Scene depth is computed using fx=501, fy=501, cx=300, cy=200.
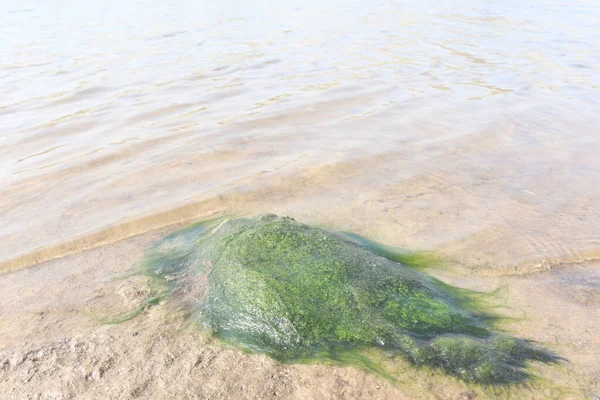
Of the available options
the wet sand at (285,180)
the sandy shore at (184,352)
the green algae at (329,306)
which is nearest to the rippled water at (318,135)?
the wet sand at (285,180)

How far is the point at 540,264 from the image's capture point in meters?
3.76

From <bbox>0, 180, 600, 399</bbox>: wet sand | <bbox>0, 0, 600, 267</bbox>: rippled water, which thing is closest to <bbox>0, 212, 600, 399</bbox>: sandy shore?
<bbox>0, 180, 600, 399</bbox>: wet sand

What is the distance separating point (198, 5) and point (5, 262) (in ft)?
61.9

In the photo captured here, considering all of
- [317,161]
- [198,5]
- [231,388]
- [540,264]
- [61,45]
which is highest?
[231,388]

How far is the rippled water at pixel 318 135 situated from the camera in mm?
4473

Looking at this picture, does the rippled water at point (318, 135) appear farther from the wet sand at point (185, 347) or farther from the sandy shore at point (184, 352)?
the sandy shore at point (184, 352)

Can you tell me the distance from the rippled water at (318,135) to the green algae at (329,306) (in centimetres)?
103

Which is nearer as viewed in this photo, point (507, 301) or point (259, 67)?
point (507, 301)

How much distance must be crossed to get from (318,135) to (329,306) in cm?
397

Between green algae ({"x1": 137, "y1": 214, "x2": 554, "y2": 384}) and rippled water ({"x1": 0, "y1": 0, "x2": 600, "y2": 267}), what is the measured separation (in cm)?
103

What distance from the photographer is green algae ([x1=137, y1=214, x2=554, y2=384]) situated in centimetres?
259

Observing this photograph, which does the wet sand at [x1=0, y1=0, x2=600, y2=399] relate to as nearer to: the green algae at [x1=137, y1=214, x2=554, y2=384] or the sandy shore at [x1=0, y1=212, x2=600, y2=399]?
the sandy shore at [x1=0, y1=212, x2=600, y2=399]

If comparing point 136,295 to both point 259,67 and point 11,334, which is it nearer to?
point 11,334

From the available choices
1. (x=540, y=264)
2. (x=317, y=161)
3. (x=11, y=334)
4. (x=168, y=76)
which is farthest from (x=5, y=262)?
(x=168, y=76)
